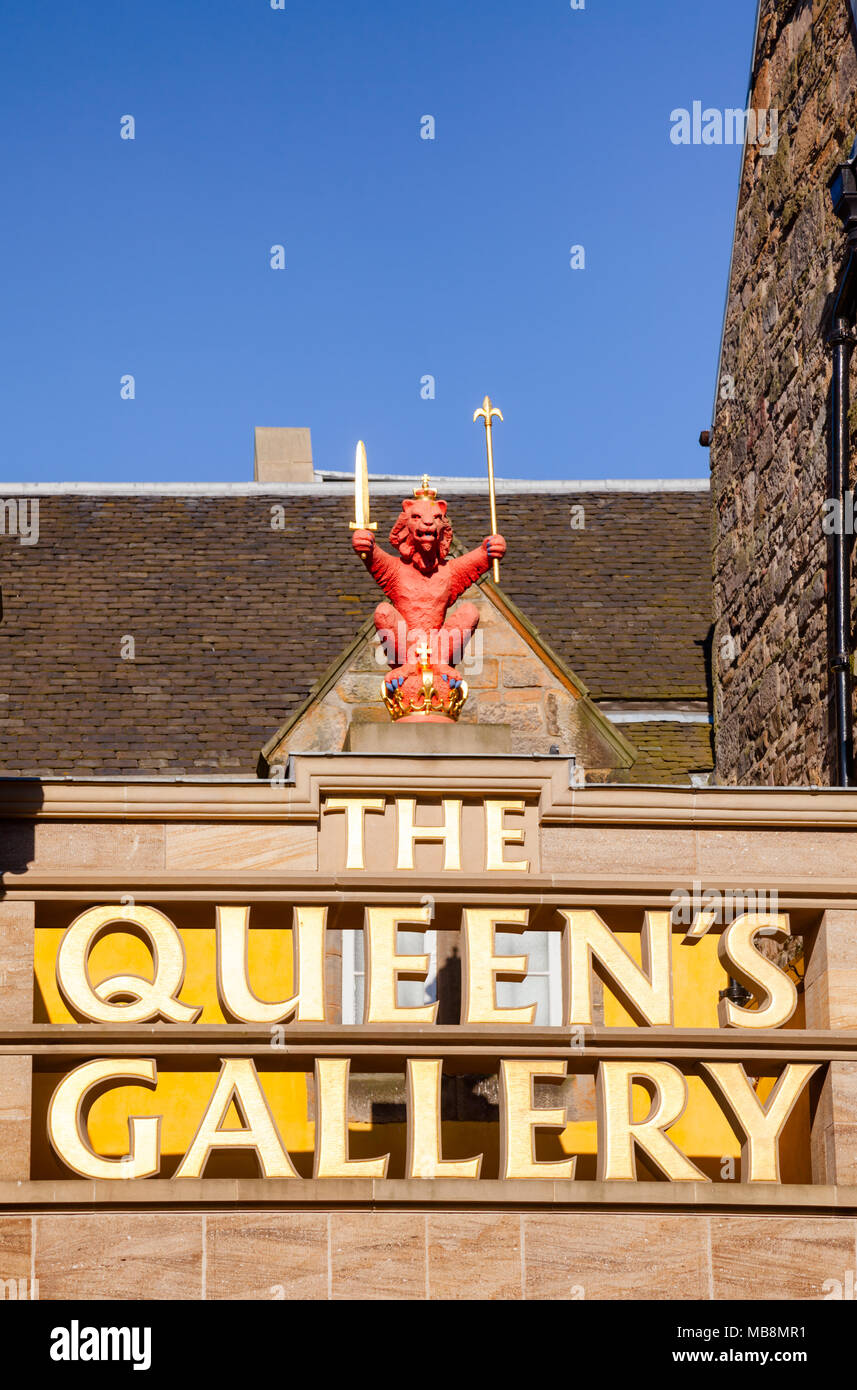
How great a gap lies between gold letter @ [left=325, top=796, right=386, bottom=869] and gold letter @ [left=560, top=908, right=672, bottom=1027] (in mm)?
Result: 1302

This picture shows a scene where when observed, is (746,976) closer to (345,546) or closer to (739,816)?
(739,816)

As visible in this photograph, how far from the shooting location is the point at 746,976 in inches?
534

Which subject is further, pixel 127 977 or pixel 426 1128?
pixel 127 977

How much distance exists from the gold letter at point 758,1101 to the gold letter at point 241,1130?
262cm

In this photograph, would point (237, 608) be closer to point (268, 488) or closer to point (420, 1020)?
point (268, 488)

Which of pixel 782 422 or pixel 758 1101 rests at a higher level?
pixel 782 422

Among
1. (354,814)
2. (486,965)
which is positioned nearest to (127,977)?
(354,814)

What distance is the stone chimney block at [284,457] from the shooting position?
89.0 ft

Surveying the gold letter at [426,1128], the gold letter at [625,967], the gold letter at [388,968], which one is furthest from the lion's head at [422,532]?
the gold letter at [426,1128]

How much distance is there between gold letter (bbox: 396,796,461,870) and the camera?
13.8 meters

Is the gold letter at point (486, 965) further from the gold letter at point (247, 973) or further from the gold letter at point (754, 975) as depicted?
the gold letter at point (754, 975)

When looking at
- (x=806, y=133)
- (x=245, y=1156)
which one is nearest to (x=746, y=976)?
(x=245, y=1156)

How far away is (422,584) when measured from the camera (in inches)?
603

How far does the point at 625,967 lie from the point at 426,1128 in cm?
155
